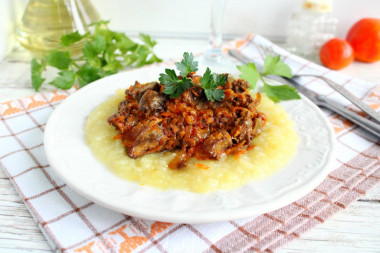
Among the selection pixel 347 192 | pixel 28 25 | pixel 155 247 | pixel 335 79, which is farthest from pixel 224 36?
pixel 155 247

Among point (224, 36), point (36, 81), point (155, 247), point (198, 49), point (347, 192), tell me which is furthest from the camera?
point (224, 36)

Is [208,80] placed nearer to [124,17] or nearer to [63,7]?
[63,7]

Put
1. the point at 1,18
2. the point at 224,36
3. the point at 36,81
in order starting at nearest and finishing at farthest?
1. the point at 36,81
2. the point at 1,18
3. the point at 224,36

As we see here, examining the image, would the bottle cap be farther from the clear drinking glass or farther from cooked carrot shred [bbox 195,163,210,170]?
cooked carrot shred [bbox 195,163,210,170]

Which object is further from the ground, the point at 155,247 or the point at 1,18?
the point at 1,18

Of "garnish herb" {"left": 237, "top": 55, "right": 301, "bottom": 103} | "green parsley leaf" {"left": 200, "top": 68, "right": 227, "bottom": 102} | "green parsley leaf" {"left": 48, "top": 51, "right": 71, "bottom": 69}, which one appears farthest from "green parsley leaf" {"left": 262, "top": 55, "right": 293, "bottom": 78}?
"green parsley leaf" {"left": 48, "top": 51, "right": 71, "bottom": 69}

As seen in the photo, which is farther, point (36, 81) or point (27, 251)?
point (36, 81)

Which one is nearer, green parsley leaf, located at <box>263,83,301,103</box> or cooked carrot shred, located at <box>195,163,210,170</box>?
cooked carrot shred, located at <box>195,163,210,170</box>
